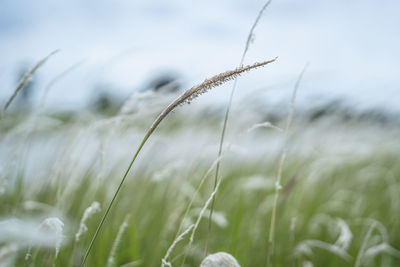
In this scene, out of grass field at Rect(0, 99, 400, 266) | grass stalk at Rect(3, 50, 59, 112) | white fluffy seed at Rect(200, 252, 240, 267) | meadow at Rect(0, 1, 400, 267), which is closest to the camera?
white fluffy seed at Rect(200, 252, 240, 267)

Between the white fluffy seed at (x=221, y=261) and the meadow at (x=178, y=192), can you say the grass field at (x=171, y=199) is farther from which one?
the white fluffy seed at (x=221, y=261)

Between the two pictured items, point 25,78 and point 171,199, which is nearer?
point 25,78

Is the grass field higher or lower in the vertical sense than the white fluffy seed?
higher

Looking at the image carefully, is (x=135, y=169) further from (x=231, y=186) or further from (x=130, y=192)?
(x=231, y=186)

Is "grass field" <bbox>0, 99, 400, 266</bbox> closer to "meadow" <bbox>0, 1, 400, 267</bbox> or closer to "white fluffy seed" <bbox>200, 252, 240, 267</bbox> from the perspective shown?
"meadow" <bbox>0, 1, 400, 267</bbox>

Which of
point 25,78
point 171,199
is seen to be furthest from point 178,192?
point 25,78

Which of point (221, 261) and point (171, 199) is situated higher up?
point (171, 199)

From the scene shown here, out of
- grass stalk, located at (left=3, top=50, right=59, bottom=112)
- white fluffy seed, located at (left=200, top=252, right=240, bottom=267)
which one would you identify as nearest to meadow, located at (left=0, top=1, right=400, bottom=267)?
grass stalk, located at (left=3, top=50, right=59, bottom=112)

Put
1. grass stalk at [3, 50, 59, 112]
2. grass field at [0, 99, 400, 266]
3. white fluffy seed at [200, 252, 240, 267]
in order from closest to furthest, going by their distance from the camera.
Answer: white fluffy seed at [200, 252, 240, 267], grass stalk at [3, 50, 59, 112], grass field at [0, 99, 400, 266]

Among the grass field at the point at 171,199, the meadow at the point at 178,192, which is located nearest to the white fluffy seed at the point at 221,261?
the meadow at the point at 178,192

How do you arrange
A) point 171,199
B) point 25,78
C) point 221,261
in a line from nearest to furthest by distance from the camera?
point 221,261 → point 25,78 → point 171,199

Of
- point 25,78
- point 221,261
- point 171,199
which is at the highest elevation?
point 25,78

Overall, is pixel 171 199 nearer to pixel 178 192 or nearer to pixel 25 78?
pixel 178 192
